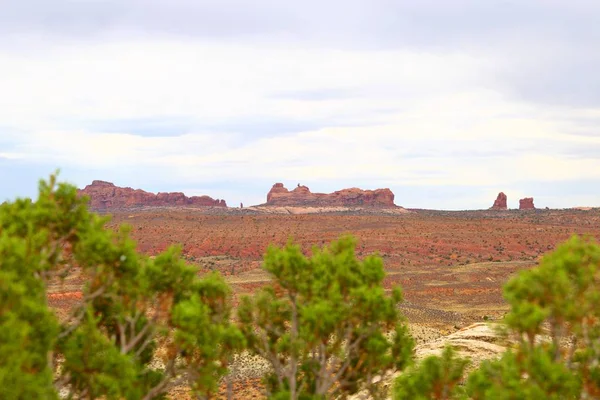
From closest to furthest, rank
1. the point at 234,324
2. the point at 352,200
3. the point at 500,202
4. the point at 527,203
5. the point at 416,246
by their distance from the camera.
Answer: the point at 234,324 → the point at 416,246 → the point at 500,202 → the point at 527,203 → the point at 352,200

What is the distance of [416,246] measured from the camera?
90.1m

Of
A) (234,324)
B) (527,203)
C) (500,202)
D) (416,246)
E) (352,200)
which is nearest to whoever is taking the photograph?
(234,324)

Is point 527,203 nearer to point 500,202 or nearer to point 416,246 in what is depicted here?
point 500,202

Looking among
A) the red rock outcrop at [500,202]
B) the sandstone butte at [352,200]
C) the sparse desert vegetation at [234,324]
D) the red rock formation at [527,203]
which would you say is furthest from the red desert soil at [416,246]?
the sandstone butte at [352,200]

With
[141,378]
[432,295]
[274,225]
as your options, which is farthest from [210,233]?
[141,378]

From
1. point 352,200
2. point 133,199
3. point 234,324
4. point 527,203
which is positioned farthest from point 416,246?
point 133,199

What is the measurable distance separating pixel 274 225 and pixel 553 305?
98.6m

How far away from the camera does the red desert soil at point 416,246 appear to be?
55.9m

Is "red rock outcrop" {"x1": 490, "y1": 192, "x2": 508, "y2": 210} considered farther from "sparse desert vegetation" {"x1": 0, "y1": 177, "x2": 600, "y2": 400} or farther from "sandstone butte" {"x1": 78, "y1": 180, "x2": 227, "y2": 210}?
"sparse desert vegetation" {"x1": 0, "y1": 177, "x2": 600, "y2": 400}

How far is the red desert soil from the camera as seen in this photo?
55906mm

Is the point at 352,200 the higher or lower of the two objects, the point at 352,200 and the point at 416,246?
the higher

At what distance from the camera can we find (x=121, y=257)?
13.5m

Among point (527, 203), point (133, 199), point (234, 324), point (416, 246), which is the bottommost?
point (416, 246)

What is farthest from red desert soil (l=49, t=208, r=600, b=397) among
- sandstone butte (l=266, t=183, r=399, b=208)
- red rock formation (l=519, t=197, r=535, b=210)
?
sandstone butte (l=266, t=183, r=399, b=208)
